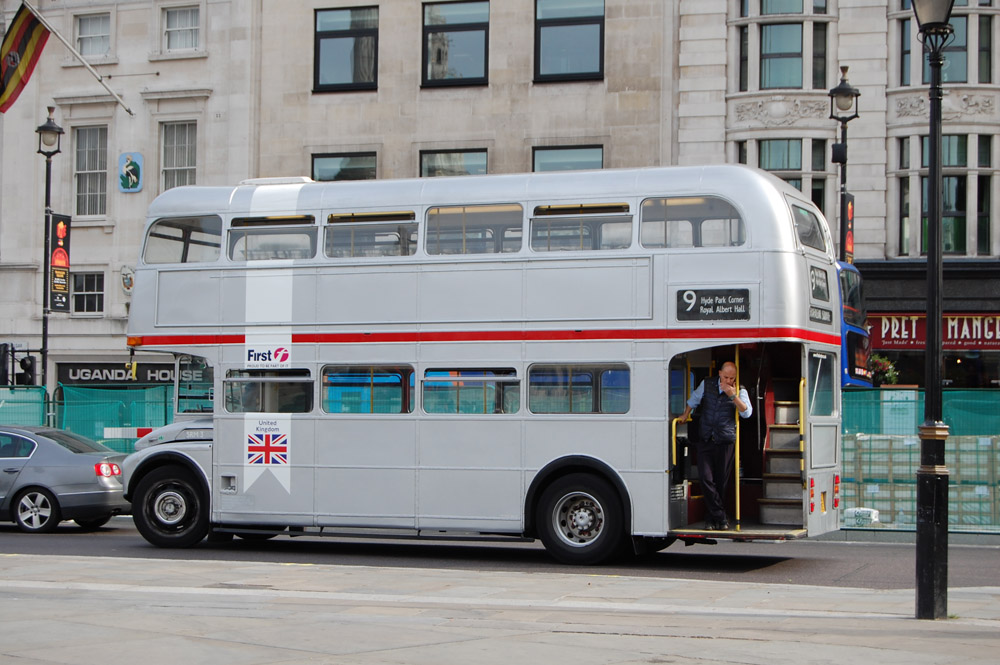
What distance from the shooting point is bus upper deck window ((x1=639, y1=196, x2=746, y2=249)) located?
14258 millimetres

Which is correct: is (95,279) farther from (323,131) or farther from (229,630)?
(229,630)

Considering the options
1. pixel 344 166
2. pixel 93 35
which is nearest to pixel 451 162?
pixel 344 166

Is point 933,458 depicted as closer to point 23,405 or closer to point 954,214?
point 23,405

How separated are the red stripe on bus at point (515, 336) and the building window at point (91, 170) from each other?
2176cm

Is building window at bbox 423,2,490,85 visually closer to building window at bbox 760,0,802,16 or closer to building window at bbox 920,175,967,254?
building window at bbox 760,0,802,16

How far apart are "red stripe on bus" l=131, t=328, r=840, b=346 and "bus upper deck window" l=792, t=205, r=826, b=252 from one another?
39.7 inches

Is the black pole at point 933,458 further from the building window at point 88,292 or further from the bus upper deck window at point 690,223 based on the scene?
the building window at point 88,292

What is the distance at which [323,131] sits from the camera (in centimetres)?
3534

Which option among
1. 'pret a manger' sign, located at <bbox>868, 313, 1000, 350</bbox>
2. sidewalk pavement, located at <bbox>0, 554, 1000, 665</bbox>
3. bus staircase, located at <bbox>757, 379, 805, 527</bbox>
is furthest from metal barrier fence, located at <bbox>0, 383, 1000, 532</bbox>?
'pret a manger' sign, located at <bbox>868, 313, 1000, 350</bbox>

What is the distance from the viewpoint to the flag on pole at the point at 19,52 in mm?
34281

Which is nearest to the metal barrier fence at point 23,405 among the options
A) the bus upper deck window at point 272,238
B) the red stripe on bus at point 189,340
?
the red stripe on bus at point 189,340

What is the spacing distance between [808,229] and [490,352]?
3.78m

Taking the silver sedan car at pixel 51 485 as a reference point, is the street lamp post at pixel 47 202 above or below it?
above

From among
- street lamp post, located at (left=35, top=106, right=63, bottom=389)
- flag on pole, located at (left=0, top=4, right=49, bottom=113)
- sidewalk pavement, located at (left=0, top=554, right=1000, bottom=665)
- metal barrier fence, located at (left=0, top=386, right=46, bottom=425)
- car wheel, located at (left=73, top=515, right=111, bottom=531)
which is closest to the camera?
sidewalk pavement, located at (left=0, top=554, right=1000, bottom=665)
